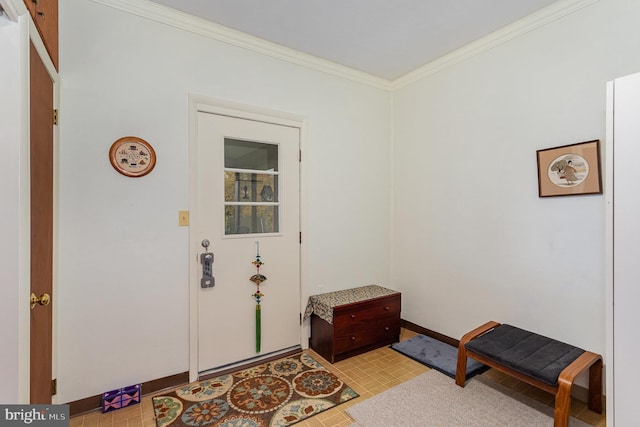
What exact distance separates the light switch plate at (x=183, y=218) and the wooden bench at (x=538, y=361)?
7.22ft

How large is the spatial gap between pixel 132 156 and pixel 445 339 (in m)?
3.07

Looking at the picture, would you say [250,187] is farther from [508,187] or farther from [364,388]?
[508,187]

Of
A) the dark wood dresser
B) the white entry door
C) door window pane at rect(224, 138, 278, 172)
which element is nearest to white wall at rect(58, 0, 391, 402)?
the white entry door

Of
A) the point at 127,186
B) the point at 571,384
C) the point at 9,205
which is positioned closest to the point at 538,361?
the point at 571,384

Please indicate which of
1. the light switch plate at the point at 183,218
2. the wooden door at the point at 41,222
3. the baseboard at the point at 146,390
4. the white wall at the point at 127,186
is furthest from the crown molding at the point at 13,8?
the baseboard at the point at 146,390

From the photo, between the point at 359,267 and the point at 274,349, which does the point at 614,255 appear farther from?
the point at 274,349

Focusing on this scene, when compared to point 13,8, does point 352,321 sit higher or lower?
lower

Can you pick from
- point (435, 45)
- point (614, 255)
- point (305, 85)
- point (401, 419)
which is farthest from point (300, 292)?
point (435, 45)

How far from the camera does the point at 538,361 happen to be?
74.2 inches

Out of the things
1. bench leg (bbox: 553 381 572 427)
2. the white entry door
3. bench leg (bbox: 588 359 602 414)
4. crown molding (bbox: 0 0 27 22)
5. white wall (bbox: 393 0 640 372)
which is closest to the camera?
crown molding (bbox: 0 0 27 22)

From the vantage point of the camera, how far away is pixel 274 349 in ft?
8.91

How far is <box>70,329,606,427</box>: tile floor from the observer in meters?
1.88

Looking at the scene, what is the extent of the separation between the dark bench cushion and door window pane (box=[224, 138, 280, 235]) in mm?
1830

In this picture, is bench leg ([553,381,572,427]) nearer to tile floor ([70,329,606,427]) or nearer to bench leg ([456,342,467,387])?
tile floor ([70,329,606,427])
